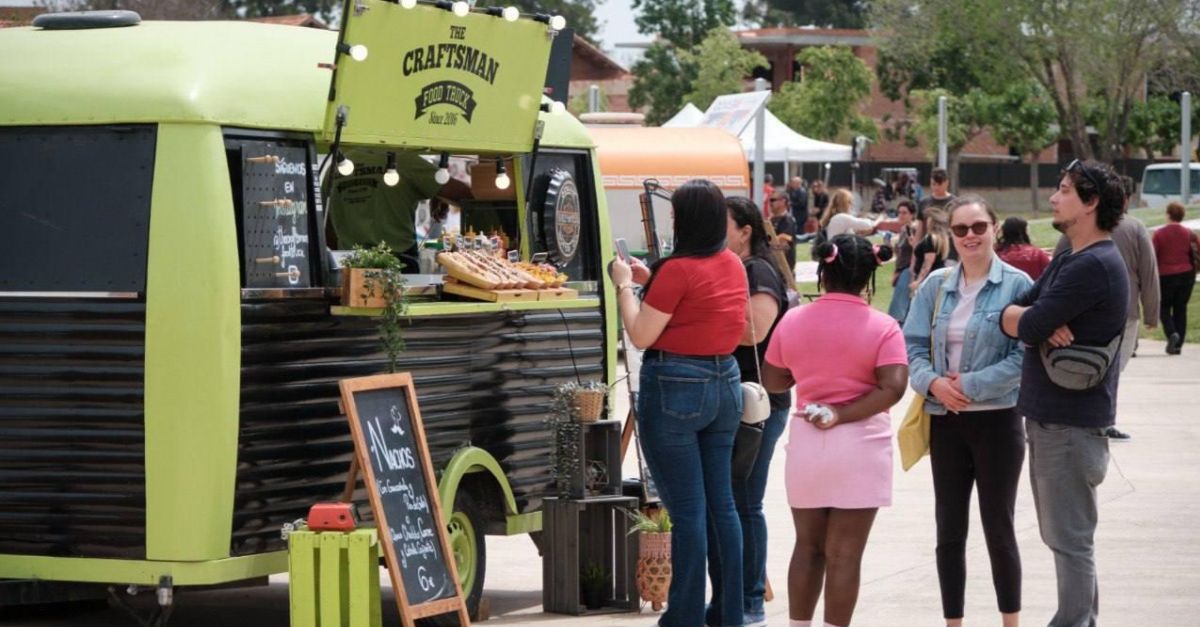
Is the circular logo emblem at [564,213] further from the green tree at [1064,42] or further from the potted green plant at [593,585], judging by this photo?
the green tree at [1064,42]

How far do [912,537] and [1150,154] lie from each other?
5430cm

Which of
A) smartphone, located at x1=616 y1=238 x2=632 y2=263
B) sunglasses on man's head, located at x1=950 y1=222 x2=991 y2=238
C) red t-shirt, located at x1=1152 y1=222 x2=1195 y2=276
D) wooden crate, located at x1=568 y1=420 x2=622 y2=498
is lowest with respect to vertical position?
wooden crate, located at x1=568 y1=420 x2=622 y2=498

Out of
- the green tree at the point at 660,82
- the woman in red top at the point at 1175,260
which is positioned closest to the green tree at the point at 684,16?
the green tree at the point at 660,82

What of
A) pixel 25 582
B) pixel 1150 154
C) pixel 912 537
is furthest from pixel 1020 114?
pixel 25 582

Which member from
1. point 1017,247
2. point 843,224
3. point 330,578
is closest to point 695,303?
point 330,578

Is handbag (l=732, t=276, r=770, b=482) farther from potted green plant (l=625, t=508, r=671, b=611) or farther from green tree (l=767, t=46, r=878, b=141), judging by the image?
green tree (l=767, t=46, r=878, b=141)

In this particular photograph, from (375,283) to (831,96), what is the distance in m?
54.8

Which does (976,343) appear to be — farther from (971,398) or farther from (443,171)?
(443,171)

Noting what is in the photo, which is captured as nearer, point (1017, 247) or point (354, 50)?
point (354, 50)

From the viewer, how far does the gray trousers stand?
23.0 ft

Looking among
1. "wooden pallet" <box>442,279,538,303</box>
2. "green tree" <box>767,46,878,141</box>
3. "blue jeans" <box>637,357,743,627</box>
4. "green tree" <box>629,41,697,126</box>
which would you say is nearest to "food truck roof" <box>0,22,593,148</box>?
"wooden pallet" <box>442,279,538,303</box>

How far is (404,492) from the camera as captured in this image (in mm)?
7648

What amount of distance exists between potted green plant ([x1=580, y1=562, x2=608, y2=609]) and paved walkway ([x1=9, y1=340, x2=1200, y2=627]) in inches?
6.2

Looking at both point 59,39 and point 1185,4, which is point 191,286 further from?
point 1185,4
